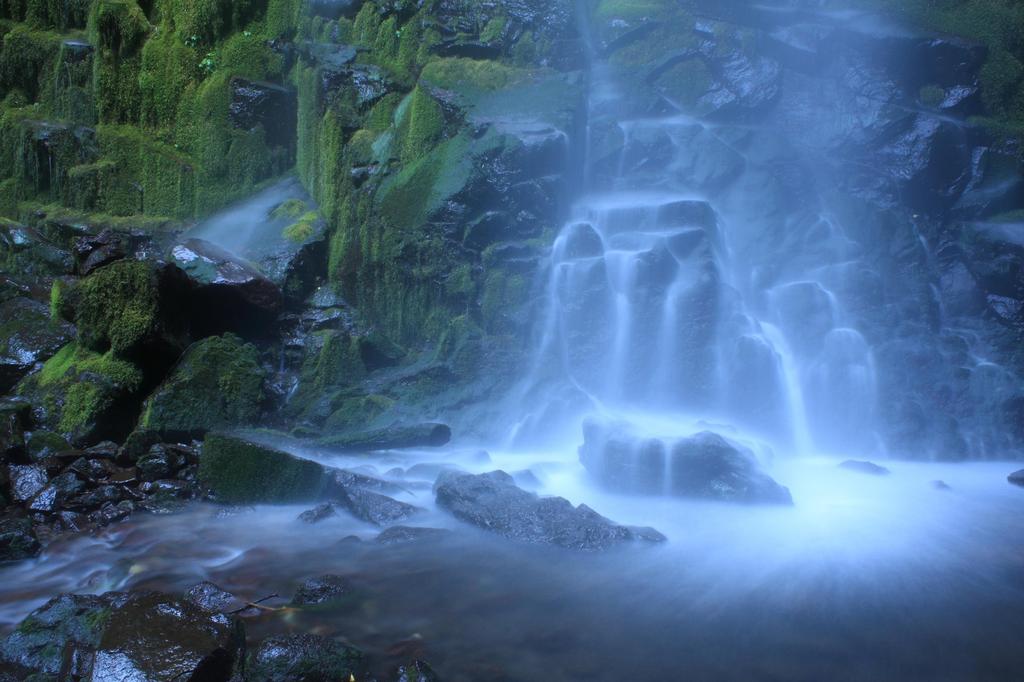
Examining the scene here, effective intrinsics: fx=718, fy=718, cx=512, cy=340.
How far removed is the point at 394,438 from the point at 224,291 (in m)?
3.60

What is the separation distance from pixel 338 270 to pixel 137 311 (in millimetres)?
3487

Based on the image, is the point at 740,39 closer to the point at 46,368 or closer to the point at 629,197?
the point at 629,197

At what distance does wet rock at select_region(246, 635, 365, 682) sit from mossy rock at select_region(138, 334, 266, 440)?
578 centimetres

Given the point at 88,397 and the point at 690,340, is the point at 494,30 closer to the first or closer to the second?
the point at 690,340

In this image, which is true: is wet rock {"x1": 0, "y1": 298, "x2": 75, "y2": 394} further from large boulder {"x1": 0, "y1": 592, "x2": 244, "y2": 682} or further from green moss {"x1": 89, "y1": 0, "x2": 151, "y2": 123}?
large boulder {"x1": 0, "y1": 592, "x2": 244, "y2": 682}

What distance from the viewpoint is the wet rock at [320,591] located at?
5.44m

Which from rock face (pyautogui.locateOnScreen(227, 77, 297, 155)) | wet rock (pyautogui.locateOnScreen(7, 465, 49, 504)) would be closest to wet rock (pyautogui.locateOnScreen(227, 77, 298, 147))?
rock face (pyautogui.locateOnScreen(227, 77, 297, 155))

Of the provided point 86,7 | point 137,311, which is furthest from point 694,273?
point 86,7

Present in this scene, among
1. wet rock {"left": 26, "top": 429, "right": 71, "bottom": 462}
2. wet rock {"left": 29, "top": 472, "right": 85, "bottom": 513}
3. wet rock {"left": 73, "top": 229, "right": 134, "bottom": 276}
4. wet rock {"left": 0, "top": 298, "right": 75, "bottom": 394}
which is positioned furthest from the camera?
wet rock {"left": 73, "top": 229, "right": 134, "bottom": 276}

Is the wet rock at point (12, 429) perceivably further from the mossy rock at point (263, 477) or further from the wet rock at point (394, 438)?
the wet rock at point (394, 438)

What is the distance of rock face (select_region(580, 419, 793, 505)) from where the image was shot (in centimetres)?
825

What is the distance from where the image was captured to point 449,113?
42.2ft

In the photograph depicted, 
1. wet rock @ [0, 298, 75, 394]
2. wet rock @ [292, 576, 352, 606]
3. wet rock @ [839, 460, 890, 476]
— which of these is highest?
wet rock @ [0, 298, 75, 394]

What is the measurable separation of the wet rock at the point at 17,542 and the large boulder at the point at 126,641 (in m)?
2.02
